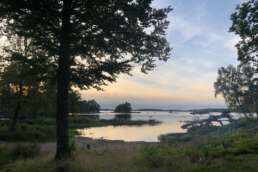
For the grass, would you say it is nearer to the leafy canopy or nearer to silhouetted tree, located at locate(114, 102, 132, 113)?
the leafy canopy

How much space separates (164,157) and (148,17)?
5797 millimetres

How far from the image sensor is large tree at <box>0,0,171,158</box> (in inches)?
585

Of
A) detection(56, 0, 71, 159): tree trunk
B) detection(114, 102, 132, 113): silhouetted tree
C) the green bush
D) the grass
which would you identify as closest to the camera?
the grass

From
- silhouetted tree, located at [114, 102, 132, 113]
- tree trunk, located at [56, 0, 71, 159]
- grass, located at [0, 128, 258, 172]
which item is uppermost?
silhouetted tree, located at [114, 102, 132, 113]

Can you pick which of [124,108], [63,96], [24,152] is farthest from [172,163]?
[124,108]

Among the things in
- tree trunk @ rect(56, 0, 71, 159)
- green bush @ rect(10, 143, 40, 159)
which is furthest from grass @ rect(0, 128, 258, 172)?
green bush @ rect(10, 143, 40, 159)

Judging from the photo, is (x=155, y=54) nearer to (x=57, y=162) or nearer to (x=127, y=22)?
(x=127, y=22)

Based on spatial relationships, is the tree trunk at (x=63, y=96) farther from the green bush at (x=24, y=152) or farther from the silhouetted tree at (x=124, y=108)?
the silhouetted tree at (x=124, y=108)

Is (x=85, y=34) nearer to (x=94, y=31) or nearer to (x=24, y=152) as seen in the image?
(x=94, y=31)

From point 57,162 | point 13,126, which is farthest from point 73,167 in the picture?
point 13,126

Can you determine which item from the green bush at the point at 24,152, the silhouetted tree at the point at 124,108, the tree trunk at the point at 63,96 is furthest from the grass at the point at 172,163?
the silhouetted tree at the point at 124,108

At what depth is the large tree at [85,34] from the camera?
14867mm

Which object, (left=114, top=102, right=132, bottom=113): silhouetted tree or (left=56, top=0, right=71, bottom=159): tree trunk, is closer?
(left=56, top=0, right=71, bottom=159): tree trunk

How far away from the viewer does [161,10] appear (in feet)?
53.1
